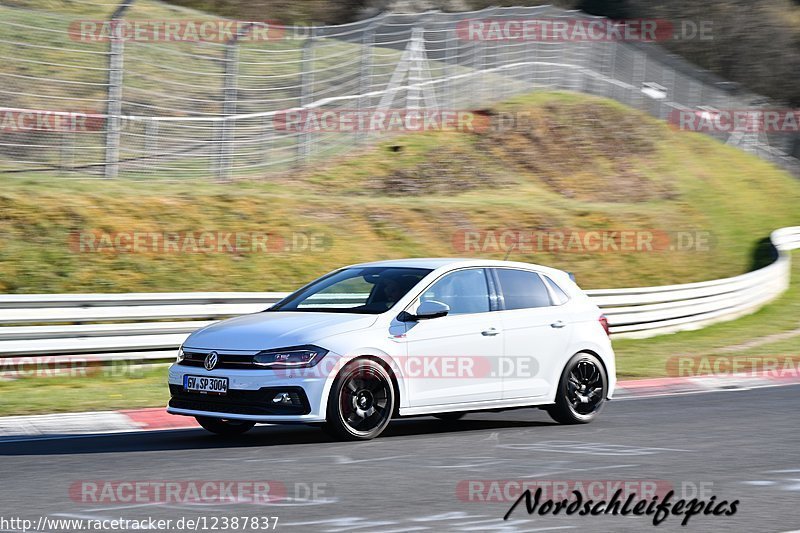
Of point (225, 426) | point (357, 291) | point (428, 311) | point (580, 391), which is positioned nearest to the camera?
point (428, 311)

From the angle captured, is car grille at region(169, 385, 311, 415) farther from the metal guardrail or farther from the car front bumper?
the metal guardrail

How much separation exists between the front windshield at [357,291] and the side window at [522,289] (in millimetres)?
861

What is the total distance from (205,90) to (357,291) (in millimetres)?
15092

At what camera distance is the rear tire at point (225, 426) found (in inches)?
412

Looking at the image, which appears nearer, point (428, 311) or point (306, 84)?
point (428, 311)

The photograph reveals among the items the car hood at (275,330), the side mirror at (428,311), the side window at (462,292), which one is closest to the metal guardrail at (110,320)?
the car hood at (275,330)

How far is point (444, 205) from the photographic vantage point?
28594mm

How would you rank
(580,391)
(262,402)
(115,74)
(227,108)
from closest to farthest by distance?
1. (262,402)
2. (580,391)
3. (115,74)
4. (227,108)

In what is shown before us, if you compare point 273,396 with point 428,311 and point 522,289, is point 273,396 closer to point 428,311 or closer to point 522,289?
point 428,311

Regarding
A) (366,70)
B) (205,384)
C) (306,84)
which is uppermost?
(366,70)

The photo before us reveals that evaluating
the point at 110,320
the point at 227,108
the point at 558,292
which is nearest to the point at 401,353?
the point at 558,292

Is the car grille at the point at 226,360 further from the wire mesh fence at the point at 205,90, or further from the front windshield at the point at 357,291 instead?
the wire mesh fence at the point at 205,90

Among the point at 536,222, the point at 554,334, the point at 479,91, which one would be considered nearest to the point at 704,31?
the point at 479,91

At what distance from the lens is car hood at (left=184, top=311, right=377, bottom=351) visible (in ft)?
31.0
